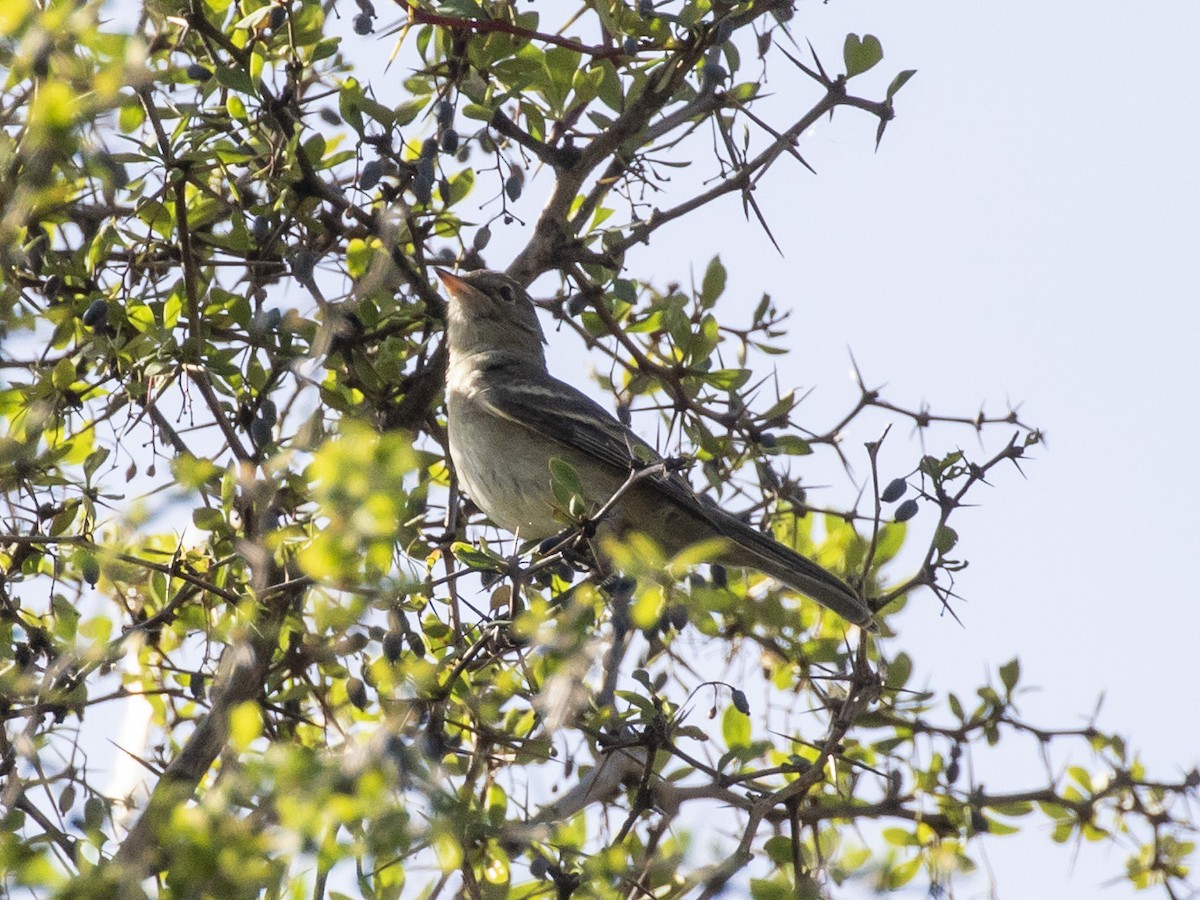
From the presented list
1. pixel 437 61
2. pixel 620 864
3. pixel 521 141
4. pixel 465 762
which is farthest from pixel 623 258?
pixel 620 864

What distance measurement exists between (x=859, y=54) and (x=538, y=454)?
108 inches

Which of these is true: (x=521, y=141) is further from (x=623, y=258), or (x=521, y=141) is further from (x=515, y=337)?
(x=515, y=337)

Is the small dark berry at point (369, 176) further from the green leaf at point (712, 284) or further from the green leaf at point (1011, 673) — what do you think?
the green leaf at point (1011, 673)

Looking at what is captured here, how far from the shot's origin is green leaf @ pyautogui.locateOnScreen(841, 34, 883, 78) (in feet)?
16.3

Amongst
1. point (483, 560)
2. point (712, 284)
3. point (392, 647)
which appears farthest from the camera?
point (712, 284)

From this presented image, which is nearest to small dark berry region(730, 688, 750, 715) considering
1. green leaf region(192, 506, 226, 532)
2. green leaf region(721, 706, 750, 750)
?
green leaf region(721, 706, 750, 750)

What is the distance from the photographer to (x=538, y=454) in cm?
698

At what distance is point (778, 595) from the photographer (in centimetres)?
636

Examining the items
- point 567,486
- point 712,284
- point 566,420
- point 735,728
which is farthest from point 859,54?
point 566,420

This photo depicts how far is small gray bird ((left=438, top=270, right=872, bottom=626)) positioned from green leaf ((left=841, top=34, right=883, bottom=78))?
1.53 metres

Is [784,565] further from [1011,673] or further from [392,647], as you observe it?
[392,647]

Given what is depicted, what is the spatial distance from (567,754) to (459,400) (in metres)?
3.04

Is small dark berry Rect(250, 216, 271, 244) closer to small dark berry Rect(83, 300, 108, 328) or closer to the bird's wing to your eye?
small dark berry Rect(83, 300, 108, 328)

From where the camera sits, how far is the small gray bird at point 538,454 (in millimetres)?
6047
